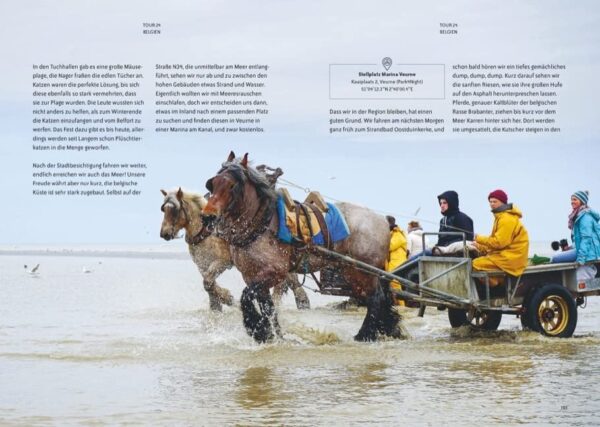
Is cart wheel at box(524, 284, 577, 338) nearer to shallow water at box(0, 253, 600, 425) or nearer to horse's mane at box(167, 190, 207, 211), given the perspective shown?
shallow water at box(0, 253, 600, 425)

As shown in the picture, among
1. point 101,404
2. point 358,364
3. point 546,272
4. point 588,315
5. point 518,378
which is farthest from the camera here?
point 588,315

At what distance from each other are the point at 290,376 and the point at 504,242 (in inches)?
128

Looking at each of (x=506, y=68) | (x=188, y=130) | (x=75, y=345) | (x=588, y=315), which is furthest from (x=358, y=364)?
(x=588, y=315)

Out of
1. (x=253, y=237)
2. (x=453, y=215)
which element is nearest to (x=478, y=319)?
(x=453, y=215)

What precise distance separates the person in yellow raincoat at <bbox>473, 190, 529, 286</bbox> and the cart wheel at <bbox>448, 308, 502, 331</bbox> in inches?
41.6

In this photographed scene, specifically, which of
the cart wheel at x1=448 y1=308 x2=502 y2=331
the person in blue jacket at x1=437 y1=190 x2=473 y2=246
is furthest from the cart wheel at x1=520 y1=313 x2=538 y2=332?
the person in blue jacket at x1=437 y1=190 x2=473 y2=246

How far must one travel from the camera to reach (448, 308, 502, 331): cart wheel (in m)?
11.2

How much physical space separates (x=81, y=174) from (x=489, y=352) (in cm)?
678

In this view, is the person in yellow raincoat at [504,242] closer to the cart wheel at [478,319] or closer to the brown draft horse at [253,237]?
the cart wheel at [478,319]

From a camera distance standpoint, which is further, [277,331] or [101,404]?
[277,331]

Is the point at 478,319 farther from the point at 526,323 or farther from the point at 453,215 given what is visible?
the point at 453,215

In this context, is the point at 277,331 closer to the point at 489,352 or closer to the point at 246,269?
the point at 246,269

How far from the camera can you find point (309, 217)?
9953 millimetres

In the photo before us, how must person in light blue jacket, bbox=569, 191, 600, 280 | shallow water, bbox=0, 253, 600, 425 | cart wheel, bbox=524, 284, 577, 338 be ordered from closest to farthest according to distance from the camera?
shallow water, bbox=0, 253, 600, 425
cart wheel, bbox=524, 284, 577, 338
person in light blue jacket, bbox=569, 191, 600, 280
